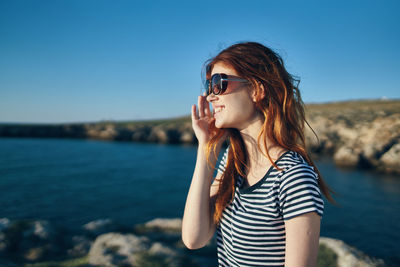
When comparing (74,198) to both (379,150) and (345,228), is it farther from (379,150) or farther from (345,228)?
(379,150)

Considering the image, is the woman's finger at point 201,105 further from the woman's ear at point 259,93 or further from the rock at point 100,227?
the rock at point 100,227

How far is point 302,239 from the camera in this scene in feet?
4.40

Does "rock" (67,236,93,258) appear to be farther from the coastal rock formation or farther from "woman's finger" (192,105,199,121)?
the coastal rock formation

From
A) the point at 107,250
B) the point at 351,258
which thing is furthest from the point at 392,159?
the point at 107,250

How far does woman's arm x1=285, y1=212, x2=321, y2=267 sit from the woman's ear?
0.88 metres

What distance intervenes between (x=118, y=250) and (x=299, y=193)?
554 cm

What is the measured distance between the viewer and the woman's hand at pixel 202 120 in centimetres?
210

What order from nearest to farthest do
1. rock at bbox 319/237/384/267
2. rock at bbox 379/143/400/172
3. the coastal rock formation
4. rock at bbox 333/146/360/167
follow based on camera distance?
1. rock at bbox 319/237/384/267
2. rock at bbox 379/143/400/172
3. the coastal rock formation
4. rock at bbox 333/146/360/167

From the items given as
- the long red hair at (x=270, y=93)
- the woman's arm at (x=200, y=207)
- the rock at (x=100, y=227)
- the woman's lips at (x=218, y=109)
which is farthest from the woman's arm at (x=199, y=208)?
the rock at (x=100, y=227)

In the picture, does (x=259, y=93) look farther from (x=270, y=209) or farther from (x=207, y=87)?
(x=270, y=209)

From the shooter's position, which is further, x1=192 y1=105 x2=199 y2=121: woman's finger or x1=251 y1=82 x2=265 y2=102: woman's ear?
x1=192 y1=105 x2=199 y2=121: woman's finger

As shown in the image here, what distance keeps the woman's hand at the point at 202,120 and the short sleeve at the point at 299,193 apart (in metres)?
0.82

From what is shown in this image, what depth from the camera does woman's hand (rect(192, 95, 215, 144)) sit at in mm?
2096

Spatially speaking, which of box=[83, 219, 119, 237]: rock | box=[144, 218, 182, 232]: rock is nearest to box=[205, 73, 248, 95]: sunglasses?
box=[144, 218, 182, 232]: rock
